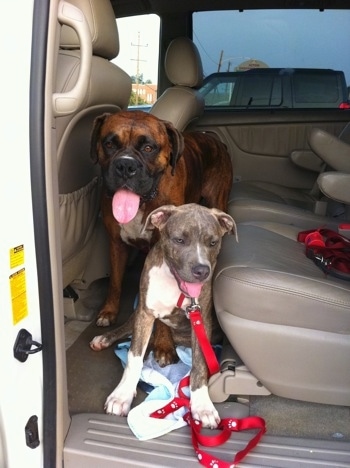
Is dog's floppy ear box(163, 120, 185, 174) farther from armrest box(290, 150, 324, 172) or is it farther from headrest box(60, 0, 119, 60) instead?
armrest box(290, 150, 324, 172)

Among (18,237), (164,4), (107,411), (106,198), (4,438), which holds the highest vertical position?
(164,4)

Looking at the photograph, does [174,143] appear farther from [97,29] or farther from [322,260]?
[322,260]

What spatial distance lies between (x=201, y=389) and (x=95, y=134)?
4.54ft

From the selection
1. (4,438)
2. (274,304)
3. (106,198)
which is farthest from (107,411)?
(106,198)

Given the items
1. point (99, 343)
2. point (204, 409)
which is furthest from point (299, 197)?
point (204, 409)

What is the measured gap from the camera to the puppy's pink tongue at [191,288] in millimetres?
2225

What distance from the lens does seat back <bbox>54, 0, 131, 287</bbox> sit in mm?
2131

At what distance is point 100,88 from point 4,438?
1.54 m

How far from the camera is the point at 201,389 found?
7.37 feet

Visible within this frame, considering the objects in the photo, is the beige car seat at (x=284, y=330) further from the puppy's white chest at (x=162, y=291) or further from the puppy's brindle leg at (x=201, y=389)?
the puppy's white chest at (x=162, y=291)

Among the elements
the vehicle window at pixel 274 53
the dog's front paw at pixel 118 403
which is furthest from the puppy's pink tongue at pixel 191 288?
the vehicle window at pixel 274 53

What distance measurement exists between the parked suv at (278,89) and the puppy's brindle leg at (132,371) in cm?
299

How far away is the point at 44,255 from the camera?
165cm

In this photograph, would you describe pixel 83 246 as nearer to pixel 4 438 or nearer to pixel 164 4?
pixel 4 438
